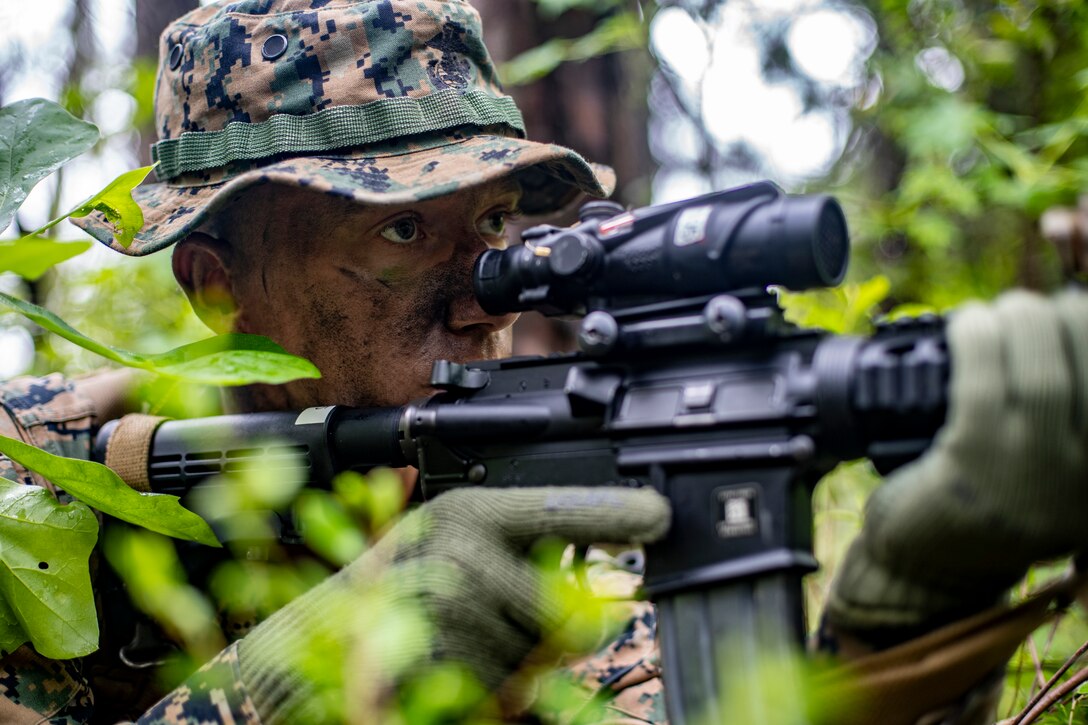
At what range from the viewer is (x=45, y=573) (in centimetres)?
194

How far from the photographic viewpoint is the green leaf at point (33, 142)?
1948 mm

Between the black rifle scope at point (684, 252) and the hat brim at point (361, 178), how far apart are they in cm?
32

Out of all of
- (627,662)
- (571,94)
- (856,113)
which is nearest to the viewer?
(627,662)

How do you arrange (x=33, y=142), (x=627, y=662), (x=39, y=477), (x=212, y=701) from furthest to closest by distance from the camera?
(x=627, y=662) < (x=39, y=477) < (x=33, y=142) < (x=212, y=701)

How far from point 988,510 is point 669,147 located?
8.60m

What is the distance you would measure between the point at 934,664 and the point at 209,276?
A: 2.02 m

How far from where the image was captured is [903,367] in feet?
4.84

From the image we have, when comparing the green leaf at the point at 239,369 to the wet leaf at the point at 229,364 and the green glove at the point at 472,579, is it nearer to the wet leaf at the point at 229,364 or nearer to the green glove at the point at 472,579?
the wet leaf at the point at 229,364

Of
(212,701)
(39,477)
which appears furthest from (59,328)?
(39,477)

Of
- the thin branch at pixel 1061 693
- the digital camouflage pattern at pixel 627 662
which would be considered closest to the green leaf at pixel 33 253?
the digital camouflage pattern at pixel 627 662

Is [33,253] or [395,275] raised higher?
[33,253]

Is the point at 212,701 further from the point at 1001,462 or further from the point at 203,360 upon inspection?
the point at 1001,462

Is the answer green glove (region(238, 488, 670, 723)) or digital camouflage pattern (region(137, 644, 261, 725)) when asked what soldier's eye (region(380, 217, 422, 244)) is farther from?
digital camouflage pattern (region(137, 644, 261, 725))

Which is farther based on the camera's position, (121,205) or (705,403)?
(121,205)
